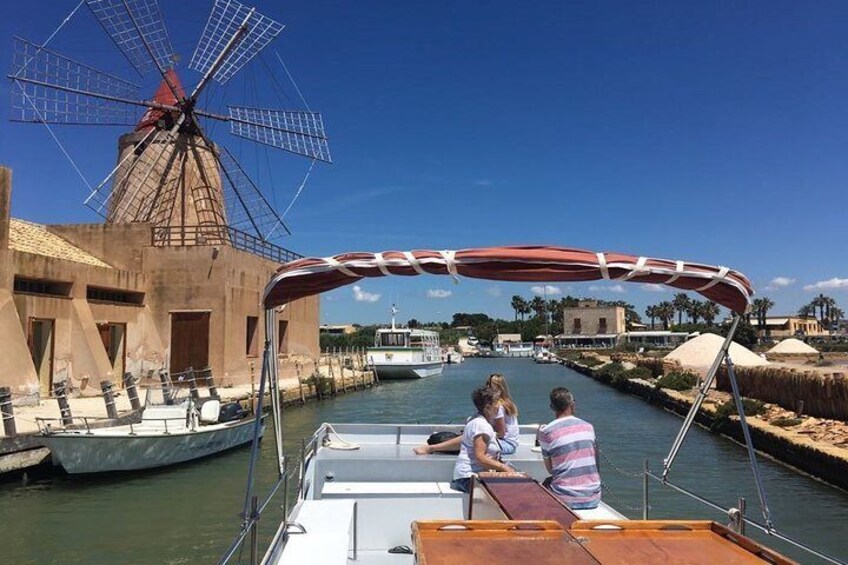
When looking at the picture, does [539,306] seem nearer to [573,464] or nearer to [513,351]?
[513,351]

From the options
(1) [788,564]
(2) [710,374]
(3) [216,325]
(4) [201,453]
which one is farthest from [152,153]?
(1) [788,564]

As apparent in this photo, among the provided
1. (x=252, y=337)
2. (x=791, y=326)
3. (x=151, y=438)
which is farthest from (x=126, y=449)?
(x=791, y=326)

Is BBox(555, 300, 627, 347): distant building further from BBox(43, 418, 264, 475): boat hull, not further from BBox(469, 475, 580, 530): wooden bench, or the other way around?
BBox(469, 475, 580, 530): wooden bench

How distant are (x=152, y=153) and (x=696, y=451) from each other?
26784 millimetres

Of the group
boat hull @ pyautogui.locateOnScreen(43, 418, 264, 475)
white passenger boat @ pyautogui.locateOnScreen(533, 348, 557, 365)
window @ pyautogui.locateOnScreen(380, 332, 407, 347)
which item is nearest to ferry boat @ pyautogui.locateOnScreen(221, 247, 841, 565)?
boat hull @ pyautogui.locateOnScreen(43, 418, 264, 475)

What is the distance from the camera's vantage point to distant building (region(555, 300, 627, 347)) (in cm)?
10981

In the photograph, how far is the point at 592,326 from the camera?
114 m

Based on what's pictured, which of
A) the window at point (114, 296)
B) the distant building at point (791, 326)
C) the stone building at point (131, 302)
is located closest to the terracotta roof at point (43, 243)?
the stone building at point (131, 302)

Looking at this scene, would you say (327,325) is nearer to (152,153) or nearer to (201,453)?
(152,153)

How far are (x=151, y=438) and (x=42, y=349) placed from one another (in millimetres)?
11615

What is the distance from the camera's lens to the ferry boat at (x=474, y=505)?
Result: 124 inches

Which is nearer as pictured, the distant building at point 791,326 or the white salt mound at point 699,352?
the white salt mound at point 699,352

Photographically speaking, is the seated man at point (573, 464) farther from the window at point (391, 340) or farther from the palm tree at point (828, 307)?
the palm tree at point (828, 307)

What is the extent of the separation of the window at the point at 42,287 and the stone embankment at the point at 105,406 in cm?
Answer: 370
